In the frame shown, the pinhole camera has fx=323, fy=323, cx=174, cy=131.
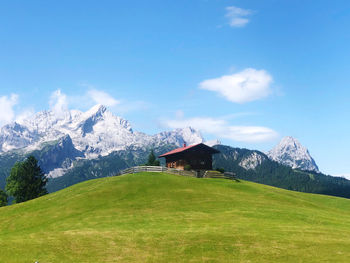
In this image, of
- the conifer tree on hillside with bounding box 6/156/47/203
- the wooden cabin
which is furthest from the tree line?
the wooden cabin

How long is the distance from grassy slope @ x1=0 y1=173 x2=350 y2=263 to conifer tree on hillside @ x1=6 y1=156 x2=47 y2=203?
1679 inches

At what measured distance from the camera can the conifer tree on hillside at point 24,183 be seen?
302 feet

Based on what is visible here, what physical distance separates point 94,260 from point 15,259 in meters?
6.35

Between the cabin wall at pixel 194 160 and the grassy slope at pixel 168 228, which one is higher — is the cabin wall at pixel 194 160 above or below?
above

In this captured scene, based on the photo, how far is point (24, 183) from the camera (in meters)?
92.5

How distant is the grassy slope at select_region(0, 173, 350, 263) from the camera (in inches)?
1042

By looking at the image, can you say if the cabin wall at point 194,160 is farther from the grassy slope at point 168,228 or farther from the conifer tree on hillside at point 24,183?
the conifer tree on hillside at point 24,183

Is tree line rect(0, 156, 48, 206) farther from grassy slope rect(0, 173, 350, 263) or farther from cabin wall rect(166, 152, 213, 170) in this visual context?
grassy slope rect(0, 173, 350, 263)

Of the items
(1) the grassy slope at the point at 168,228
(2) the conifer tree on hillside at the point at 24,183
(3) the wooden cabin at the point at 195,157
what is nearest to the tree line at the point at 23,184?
(2) the conifer tree on hillside at the point at 24,183

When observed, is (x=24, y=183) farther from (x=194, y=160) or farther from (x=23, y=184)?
(x=194, y=160)

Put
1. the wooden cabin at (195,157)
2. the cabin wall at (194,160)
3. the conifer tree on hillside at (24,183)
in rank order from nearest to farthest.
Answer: the wooden cabin at (195,157)
the cabin wall at (194,160)
the conifer tree on hillside at (24,183)

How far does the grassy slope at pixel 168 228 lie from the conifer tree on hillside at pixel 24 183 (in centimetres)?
4266

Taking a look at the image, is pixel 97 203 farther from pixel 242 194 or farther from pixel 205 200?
pixel 242 194

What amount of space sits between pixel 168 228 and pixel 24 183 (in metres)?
72.9
